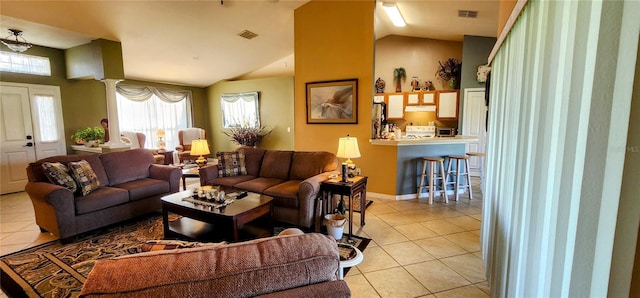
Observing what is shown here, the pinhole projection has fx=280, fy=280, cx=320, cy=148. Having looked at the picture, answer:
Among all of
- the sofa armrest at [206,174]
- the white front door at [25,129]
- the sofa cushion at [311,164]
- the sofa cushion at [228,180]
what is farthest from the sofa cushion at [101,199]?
the white front door at [25,129]

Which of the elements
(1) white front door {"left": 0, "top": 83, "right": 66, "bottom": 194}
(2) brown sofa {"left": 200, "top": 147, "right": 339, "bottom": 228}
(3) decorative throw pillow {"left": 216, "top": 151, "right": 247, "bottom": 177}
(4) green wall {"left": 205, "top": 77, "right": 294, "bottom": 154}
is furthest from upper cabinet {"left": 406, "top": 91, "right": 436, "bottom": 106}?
(1) white front door {"left": 0, "top": 83, "right": 66, "bottom": 194}

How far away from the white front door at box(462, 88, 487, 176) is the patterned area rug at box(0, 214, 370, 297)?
455cm

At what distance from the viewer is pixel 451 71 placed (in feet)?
22.0

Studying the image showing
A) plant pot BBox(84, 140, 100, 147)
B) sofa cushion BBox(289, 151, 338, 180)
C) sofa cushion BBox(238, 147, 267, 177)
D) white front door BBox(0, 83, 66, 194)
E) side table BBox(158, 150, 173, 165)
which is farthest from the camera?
side table BBox(158, 150, 173, 165)

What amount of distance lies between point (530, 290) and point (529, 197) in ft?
1.31

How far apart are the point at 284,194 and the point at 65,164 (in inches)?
108

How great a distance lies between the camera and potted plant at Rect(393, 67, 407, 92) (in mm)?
7211

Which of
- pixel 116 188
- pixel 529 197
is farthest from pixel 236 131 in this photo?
pixel 529 197

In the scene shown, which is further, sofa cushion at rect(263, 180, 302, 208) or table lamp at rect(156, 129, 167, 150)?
table lamp at rect(156, 129, 167, 150)

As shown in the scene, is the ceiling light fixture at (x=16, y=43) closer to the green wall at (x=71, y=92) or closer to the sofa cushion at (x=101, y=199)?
the green wall at (x=71, y=92)

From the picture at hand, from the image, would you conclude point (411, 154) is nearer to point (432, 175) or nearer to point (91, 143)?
point (432, 175)

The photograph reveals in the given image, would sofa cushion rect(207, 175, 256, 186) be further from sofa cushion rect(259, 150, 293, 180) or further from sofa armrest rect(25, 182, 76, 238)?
sofa armrest rect(25, 182, 76, 238)

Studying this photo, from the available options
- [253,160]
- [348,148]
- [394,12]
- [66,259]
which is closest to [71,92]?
[253,160]

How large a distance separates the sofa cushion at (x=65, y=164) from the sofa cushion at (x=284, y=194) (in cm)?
224
